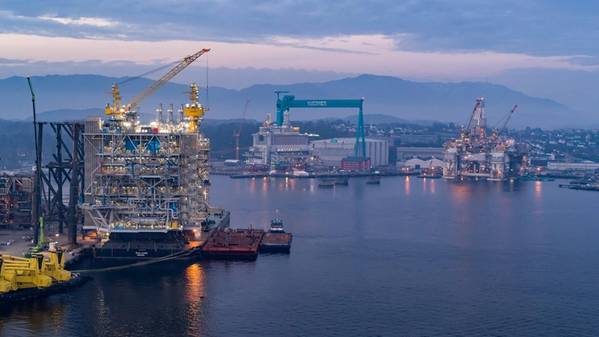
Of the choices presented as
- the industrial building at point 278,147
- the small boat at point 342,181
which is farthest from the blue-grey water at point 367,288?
the industrial building at point 278,147

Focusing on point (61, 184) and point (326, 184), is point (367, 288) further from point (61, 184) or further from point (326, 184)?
point (326, 184)

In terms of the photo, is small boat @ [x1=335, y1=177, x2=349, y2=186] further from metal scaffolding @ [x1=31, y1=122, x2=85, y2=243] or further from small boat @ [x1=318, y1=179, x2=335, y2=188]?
metal scaffolding @ [x1=31, y1=122, x2=85, y2=243]

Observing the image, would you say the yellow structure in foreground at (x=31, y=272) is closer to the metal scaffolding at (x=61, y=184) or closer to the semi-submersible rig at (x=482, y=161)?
the metal scaffolding at (x=61, y=184)

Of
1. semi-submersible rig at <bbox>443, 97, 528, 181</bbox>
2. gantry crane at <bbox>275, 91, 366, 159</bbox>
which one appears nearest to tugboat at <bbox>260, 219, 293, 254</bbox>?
semi-submersible rig at <bbox>443, 97, 528, 181</bbox>

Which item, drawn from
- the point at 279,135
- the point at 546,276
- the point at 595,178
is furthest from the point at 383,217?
the point at 279,135

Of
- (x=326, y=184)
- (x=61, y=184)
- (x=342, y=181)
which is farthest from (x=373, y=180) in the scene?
(x=61, y=184)

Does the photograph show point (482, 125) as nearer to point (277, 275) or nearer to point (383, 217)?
point (383, 217)
